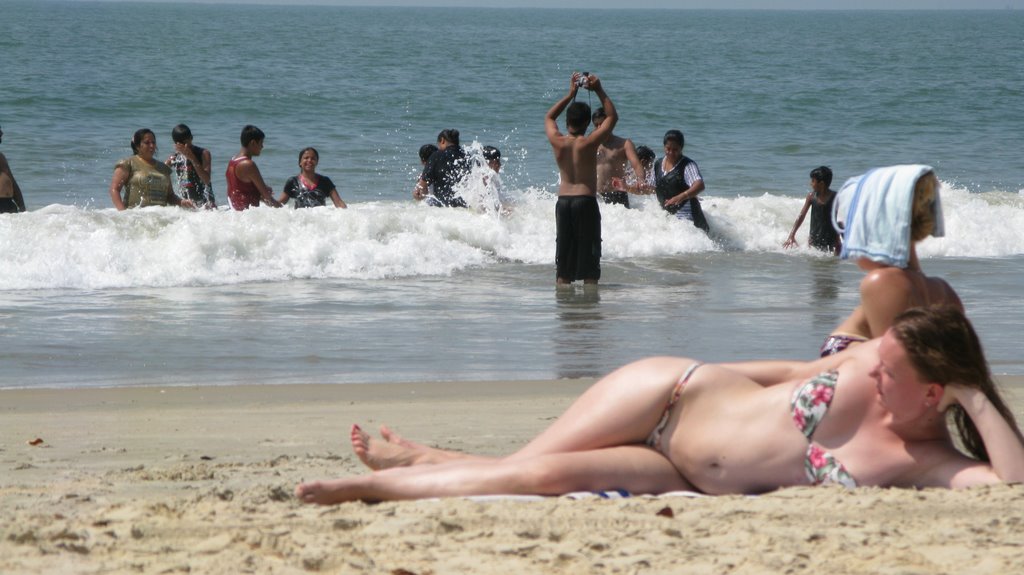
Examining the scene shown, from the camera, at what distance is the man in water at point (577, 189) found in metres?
10.1

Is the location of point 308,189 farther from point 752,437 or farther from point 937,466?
point 937,466

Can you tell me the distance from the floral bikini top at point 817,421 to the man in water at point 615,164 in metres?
8.76

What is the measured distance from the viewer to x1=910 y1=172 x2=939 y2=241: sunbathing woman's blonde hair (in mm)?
3902

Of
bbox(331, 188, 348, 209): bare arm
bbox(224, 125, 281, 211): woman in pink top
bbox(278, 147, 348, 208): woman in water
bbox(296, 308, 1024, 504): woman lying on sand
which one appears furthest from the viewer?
bbox(331, 188, 348, 209): bare arm

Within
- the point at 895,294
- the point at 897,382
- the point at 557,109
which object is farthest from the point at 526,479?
the point at 557,109

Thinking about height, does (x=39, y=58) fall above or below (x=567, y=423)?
above

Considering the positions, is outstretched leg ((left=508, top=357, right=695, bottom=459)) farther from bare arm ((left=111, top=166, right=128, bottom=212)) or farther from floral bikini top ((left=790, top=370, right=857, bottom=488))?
bare arm ((left=111, top=166, right=128, bottom=212))

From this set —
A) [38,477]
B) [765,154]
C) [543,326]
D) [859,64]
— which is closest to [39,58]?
[765,154]

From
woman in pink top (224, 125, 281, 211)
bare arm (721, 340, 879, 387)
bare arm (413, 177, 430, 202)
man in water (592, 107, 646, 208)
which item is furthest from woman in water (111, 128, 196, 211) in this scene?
bare arm (721, 340, 879, 387)

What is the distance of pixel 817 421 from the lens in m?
3.87

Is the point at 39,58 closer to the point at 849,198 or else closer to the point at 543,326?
the point at 543,326

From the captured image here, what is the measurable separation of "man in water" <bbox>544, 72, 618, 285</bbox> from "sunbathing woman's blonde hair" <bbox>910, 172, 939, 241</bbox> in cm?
592

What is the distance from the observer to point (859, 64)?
55.5 m

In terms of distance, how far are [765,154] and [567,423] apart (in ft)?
68.4
